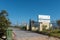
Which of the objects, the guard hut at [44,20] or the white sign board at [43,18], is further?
the white sign board at [43,18]

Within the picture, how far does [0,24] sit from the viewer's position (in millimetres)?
15625

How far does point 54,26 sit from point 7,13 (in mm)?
19711

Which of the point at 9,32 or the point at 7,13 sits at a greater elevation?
the point at 7,13

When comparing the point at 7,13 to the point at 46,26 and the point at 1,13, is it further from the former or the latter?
the point at 46,26

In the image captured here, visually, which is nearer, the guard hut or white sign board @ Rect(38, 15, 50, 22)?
the guard hut

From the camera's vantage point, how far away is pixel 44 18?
151 ft

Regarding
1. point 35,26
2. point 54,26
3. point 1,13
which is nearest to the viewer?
point 1,13

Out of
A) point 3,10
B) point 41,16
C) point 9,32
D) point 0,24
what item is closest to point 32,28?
point 41,16

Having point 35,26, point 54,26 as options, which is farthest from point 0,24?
point 35,26

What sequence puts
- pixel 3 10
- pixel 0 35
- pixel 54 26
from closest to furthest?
1. pixel 0 35
2. pixel 3 10
3. pixel 54 26

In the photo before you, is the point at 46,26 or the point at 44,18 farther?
the point at 44,18

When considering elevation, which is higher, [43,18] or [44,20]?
[43,18]

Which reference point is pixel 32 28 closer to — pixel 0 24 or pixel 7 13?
pixel 7 13

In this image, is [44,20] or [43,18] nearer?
[43,18]
